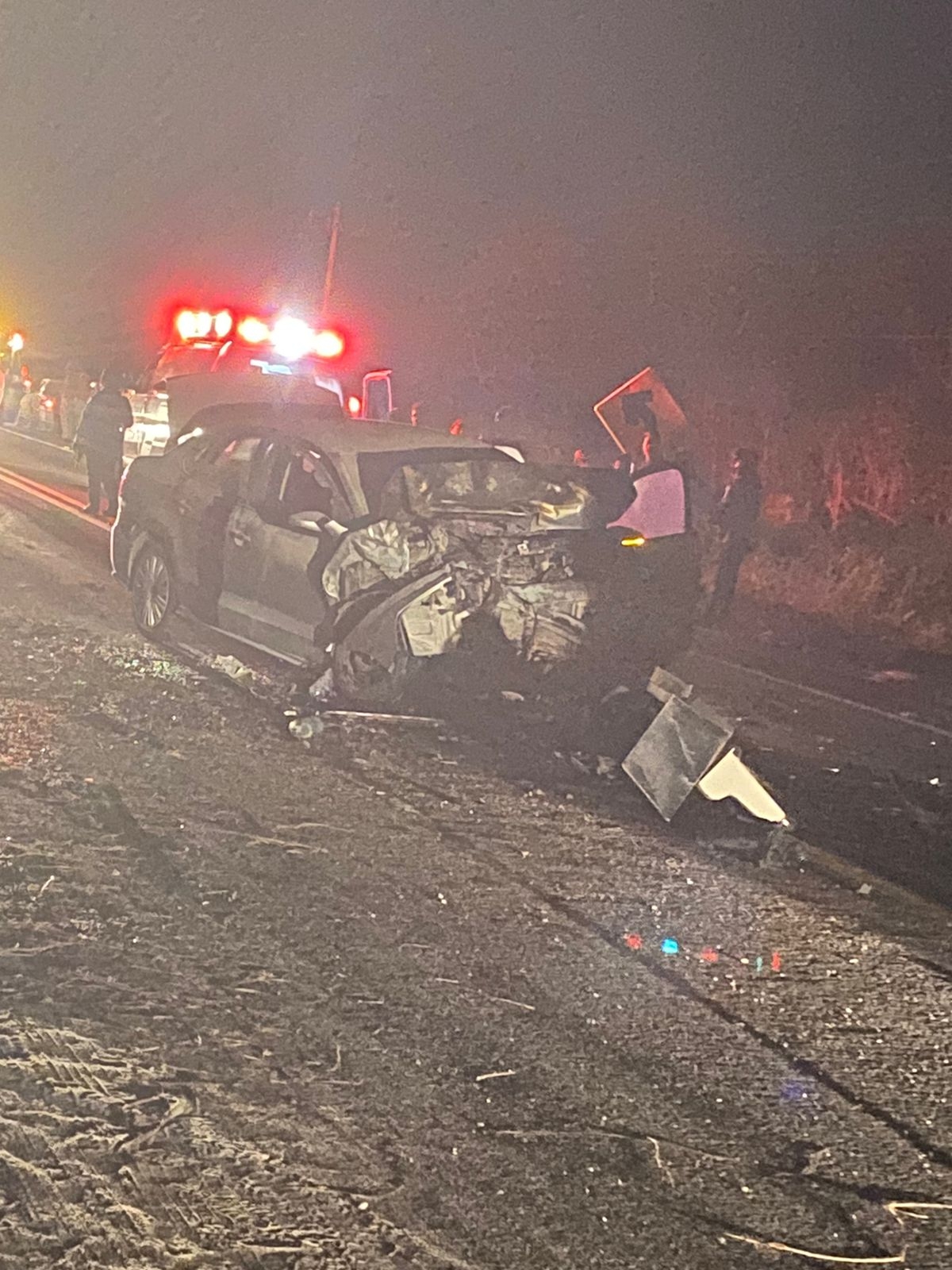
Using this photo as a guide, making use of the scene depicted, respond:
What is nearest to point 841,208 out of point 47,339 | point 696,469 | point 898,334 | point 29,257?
point 898,334

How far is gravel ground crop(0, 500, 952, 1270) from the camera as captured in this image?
327 centimetres

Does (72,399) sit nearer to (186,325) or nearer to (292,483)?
(186,325)

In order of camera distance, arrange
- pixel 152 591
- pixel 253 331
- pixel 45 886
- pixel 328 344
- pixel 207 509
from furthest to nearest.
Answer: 1. pixel 328 344
2. pixel 253 331
3. pixel 152 591
4. pixel 207 509
5. pixel 45 886

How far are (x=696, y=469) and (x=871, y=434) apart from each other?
116 inches

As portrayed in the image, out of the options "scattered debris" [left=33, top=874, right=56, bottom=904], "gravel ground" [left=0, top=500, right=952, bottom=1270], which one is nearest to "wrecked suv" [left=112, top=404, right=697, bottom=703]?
"gravel ground" [left=0, top=500, right=952, bottom=1270]

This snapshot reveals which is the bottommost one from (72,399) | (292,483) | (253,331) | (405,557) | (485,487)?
(405,557)

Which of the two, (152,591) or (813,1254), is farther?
(152,591)

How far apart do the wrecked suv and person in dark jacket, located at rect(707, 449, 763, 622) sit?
3.69 metres

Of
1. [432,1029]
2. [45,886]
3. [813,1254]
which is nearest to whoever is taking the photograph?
[813,1254]

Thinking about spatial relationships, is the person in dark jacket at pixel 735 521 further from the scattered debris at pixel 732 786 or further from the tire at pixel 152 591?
the scattered debris at pixel 732 786

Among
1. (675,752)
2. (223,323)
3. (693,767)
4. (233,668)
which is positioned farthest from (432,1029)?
(223,323)

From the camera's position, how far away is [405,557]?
8.27 metres

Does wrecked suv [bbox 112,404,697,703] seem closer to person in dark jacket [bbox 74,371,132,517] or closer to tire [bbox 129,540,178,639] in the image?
tire [bbox 129,540,178,639]

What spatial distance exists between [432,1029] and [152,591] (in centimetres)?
638
